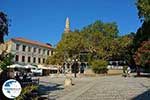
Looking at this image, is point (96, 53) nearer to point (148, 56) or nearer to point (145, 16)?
point (148, 56)

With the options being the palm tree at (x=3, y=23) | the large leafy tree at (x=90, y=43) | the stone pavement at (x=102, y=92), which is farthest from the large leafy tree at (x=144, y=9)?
the large leafy tree at (x=90, y=43)

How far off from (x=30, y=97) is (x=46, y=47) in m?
97.0

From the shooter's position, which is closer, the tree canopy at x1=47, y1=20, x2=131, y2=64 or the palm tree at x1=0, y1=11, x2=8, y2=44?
the palm tree at x1=0, y1=11, x2=8, y2=44

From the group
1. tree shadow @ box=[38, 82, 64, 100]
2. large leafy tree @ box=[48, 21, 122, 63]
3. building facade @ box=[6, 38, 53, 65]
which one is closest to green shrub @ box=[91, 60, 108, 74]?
large leafy tree @ box=[48, 21, 122, 63]

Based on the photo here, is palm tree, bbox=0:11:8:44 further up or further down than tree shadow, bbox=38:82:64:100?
further up

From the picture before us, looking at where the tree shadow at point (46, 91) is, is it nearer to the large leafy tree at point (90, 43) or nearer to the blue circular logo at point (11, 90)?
the blue circular logo at point (11, 90)

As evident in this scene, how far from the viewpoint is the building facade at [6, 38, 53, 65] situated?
314ft

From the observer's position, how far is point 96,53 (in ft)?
251

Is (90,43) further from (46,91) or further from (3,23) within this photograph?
(3,23)

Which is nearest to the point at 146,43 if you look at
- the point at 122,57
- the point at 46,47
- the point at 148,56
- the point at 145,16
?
the point at 148,56

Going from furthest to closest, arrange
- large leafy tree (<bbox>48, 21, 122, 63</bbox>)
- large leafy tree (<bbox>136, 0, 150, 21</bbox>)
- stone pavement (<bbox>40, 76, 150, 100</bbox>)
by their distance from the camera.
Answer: large leafy tree (<bbox>48, 21, 122, 63</bbox>) < large leafy tree (<bbox>136, 0, 150, 21</bbox>) < stone pavement (<bbox>40, 76, 150, 100</bbox>)

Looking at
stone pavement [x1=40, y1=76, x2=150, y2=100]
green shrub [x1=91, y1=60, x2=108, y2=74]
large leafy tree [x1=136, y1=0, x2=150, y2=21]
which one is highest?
large leafy tree [x1=136, y1=0, x2=150, y2=21]

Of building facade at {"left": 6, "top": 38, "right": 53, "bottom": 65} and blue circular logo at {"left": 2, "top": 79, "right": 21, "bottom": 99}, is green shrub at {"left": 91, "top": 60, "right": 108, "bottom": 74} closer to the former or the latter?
building facade at {"left": 6, "top": 38, "right": 53, "bottom": 65}

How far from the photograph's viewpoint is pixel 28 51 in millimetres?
101438
